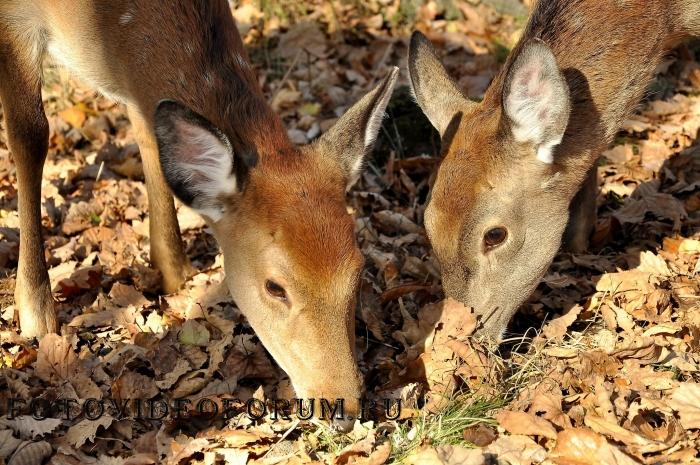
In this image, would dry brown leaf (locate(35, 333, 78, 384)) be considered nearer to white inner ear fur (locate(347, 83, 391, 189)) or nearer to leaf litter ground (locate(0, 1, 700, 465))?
leaf litter ground (locate(0, 1, 700, 465))

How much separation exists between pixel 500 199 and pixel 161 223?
243 cm

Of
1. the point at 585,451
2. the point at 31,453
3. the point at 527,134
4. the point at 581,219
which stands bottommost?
the point at 585,451

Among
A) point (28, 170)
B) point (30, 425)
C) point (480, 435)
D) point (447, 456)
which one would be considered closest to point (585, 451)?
point (480, 435)

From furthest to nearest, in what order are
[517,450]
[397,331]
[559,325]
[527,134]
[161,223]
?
[161,223]
[397,331]
[559,325]
[527,134]
[517,450]

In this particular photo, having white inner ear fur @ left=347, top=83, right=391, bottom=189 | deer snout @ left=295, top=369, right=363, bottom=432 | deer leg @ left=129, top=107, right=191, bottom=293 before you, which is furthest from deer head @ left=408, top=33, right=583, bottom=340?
deer leg @ left=129, top=107, right=191, bottom=293

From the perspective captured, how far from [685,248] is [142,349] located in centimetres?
357

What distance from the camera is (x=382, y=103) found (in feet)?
15.4

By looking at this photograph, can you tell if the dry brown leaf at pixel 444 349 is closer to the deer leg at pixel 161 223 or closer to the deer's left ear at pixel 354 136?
the deer's left ear at pixel 354 136

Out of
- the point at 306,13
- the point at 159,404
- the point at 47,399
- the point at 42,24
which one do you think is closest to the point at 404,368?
the point at 159,404

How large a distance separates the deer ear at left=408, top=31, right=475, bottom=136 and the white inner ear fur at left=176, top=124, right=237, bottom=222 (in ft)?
5.33

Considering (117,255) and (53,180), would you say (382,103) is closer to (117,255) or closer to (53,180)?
(117,255)

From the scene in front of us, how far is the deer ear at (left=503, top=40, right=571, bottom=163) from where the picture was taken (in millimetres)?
4824

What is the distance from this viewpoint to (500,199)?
17.0 feet

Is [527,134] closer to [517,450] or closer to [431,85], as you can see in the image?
[431,85]
